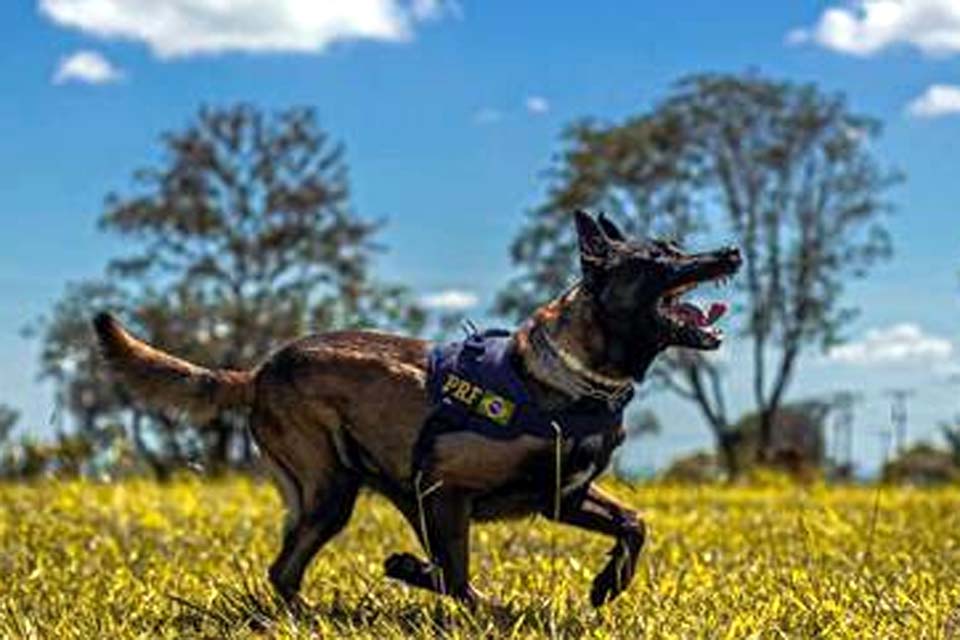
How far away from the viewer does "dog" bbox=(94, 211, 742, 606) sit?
5891 millimetres

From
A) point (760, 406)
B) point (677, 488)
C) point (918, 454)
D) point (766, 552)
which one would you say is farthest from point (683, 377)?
point (766, 552)

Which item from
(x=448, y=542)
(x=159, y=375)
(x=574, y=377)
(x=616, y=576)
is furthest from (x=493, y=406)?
(x=159, y=375)

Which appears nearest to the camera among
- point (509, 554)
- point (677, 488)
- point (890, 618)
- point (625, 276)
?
point (890, 618)

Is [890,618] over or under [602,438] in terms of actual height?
under

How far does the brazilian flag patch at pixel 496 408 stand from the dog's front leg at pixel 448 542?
0.26m

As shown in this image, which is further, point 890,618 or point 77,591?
point 77,591

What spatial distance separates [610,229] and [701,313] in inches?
17.8

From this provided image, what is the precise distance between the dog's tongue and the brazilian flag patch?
621 mm

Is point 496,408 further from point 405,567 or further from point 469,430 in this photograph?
point 405,567

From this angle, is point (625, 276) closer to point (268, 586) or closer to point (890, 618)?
point (890, 618)

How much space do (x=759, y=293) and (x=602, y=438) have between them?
1540 inches

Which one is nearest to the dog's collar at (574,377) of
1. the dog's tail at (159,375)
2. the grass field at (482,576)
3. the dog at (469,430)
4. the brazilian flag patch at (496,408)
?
the dog at (469,430)

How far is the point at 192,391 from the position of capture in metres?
6.79

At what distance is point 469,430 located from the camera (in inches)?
234
